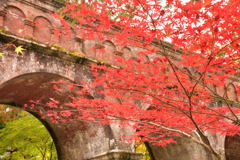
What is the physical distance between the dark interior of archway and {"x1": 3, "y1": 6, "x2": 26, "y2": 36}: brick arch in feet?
37.5

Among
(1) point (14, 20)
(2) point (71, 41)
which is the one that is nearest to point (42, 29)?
(1) point (14, 20)

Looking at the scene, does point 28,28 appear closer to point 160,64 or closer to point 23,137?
point 160,64

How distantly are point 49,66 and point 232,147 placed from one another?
11274 millimetres

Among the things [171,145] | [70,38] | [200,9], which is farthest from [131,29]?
[171,145]

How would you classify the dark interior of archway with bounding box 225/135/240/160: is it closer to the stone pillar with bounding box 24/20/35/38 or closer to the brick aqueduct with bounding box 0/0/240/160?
the brick aqueduct with bounding box 0/0/240/160

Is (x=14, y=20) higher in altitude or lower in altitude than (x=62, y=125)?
higher

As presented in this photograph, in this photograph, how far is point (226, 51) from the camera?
5027 mm

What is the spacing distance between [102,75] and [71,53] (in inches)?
47.6

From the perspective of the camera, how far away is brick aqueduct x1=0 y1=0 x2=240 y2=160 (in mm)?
6621

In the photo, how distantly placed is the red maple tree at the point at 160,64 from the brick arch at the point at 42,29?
48 centimetres

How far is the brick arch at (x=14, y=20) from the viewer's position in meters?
6.75

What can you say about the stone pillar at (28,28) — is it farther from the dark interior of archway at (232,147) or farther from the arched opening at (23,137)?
the dark interior of archway at (232,147)

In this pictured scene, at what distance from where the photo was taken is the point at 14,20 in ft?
22.7

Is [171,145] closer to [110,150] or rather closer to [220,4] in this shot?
[110,150]
